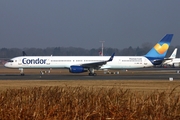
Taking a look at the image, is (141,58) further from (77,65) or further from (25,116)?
(25,116)

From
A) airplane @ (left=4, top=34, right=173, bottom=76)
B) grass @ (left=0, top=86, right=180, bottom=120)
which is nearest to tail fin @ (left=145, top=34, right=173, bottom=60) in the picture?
airplane @ (left=4, top=34, right=173, bottom=76)

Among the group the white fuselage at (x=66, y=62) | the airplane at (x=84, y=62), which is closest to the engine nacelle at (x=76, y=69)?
the airplane at (x=84, y=62)

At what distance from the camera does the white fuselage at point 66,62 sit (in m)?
62.7

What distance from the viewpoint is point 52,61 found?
62.7 m

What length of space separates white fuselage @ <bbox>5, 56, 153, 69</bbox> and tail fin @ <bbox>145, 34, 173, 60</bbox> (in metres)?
1.98

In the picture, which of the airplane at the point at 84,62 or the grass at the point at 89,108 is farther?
the airplane at the point at 84,62

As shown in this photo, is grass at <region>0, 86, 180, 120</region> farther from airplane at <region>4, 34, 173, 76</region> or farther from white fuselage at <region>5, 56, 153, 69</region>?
white fuselage at <region>5, 56, 153, 69</region>

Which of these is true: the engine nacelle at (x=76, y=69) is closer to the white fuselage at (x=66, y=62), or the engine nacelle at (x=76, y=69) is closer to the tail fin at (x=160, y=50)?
the white fuselage at (x=66, y=62)

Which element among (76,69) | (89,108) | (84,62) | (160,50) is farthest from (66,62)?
(89,108)

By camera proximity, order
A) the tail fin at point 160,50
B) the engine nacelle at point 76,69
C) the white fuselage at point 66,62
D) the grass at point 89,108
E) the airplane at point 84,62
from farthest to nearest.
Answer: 1. the tail fin at point 160,50
2. the white fuselage at point 66,62
3. the airplane at point 84,62
4. the engine nacelle at point 76,69
5. the grass at point 89,108

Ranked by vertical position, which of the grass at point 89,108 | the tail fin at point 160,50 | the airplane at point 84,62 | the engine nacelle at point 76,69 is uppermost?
the tail fin at point 160,50

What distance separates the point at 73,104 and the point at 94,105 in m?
0.67

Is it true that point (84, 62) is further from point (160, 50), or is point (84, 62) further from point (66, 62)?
point (160, 50)

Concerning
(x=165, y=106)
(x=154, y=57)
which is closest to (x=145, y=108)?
(x=165, y=106)
